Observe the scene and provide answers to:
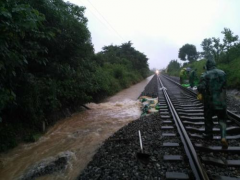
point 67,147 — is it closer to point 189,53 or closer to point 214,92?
point 214,92

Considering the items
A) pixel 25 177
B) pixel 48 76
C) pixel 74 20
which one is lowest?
pixel 25 177

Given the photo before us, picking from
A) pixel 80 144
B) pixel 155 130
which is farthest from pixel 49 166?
pixel 155 130

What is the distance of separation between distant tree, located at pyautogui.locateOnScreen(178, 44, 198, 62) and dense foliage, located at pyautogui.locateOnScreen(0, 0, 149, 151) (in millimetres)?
56785

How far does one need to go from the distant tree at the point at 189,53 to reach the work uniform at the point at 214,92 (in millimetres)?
58527

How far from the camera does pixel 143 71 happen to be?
4038 cm

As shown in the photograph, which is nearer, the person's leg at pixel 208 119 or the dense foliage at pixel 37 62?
the dense foliage at pixel 37 62

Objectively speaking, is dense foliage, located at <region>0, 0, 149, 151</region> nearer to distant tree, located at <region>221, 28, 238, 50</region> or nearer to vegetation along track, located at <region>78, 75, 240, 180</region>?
vegetation along track, located at <region>78, 75, 240, 180</region>

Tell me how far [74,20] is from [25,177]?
17.9 feet

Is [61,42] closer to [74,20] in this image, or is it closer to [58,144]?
[74,20]

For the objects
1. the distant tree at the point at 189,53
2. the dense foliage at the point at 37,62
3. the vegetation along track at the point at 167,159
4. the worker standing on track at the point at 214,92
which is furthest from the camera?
the distant tree at the point at 189,53

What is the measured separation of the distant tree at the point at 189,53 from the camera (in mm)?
57969

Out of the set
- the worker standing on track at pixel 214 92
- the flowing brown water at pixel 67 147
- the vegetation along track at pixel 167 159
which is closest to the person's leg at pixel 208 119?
the worker standing on track at pixel 214 92

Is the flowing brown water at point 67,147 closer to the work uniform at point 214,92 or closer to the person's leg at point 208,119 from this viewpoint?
the person's leg at point 208,119

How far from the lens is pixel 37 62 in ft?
18.6
